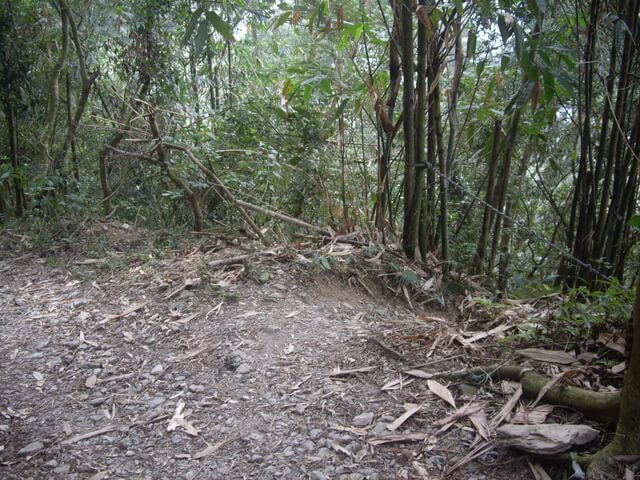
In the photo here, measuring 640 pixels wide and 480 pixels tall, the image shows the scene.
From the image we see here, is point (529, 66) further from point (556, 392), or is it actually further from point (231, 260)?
point (231, 260)

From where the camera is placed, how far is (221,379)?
197cm

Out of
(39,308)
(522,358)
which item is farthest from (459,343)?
(39,308)

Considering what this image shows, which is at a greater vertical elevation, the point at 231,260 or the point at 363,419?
the point at 231,260

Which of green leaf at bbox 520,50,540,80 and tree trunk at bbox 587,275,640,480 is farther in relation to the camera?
green leaf at bbox 520,50,540,80

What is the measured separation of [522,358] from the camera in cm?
182

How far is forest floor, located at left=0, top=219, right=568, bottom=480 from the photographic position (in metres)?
1.54

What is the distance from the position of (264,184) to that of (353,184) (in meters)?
0.80

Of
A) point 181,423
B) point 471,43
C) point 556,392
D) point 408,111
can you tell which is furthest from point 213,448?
point 471,43

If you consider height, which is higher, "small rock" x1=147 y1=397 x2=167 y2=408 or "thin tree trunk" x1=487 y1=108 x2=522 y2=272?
"thin tree trunk" x1=487 y1=108 x2=522 y2=272

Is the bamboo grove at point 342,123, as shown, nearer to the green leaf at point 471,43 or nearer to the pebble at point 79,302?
the green leaf at point 471,43

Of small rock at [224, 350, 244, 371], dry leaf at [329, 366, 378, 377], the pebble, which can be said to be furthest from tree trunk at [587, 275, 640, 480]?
the pebble

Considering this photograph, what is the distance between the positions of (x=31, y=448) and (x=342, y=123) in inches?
91.1

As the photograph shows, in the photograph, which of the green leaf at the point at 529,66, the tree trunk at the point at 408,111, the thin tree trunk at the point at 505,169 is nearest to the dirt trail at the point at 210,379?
the tree trunk at the point at 408,111

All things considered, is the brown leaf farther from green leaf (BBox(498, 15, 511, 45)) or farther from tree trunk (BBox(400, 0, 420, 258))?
green leaf (BBox(498, 15, 511, 45))
